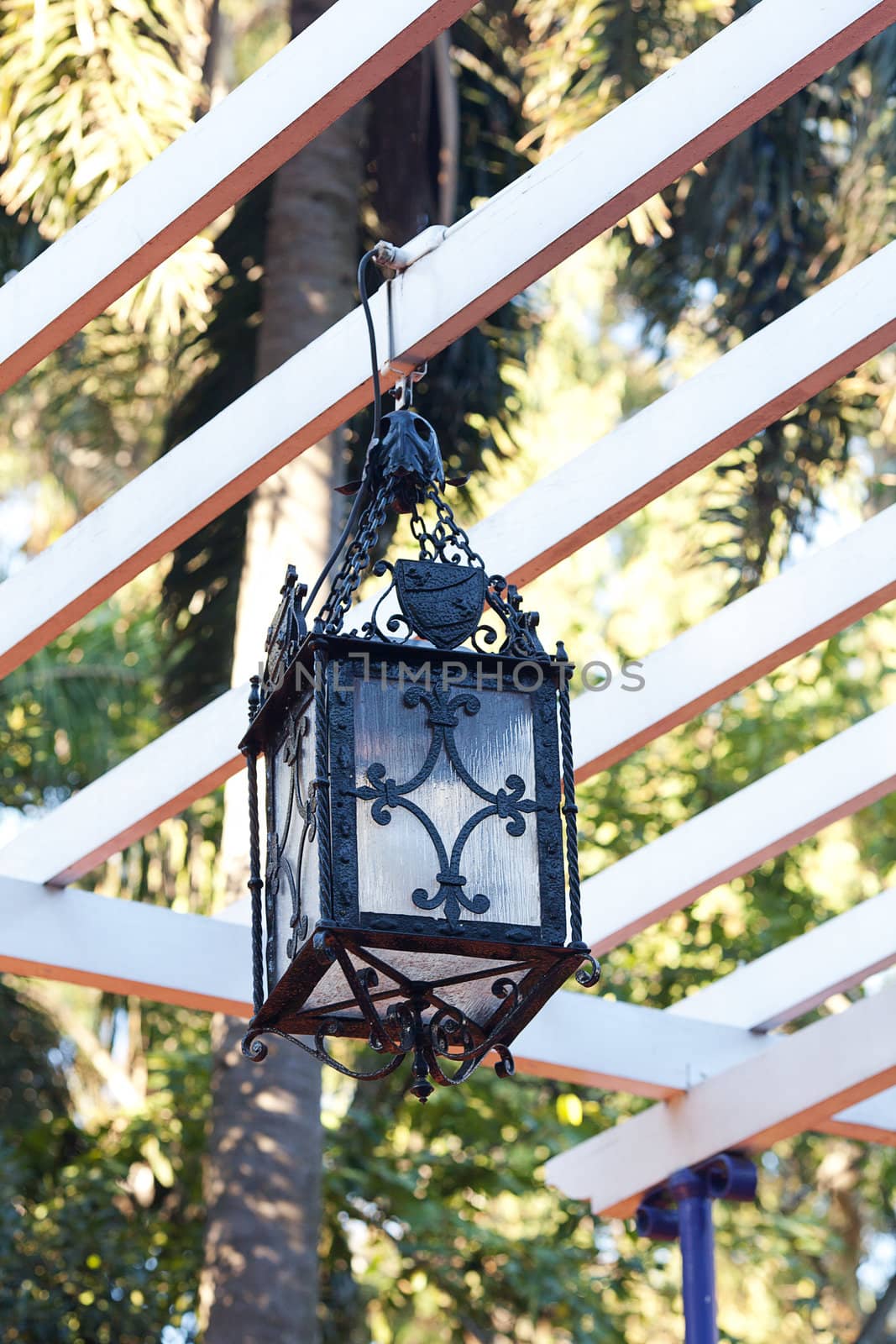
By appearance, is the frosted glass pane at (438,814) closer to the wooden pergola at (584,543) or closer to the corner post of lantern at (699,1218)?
the wooden pergola at (584,543)

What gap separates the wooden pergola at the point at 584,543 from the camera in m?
3.42

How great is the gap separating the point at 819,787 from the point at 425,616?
2189mm

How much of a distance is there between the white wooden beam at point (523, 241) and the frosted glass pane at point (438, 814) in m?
1.09

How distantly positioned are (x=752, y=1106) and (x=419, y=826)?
287 cm

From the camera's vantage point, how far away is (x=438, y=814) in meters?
2.58

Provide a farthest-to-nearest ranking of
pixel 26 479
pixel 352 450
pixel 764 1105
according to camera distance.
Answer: pixel 26 479, pixel 352 450, pixel 764 1105

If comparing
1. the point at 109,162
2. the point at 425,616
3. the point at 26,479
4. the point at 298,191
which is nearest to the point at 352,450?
the point at 298,191

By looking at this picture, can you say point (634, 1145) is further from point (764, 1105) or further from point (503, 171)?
point (503, 171)

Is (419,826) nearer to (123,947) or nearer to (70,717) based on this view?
(123,947)

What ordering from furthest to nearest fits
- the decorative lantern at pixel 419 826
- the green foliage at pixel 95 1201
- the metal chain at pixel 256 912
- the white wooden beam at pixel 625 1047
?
the green foliage at pixel 95 1201 < the white wooden beam at pixel 625 1047 < the metal chain at pixel 256 912 < the decorative lantern at pixel 419 826

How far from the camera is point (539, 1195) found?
9.20 metres

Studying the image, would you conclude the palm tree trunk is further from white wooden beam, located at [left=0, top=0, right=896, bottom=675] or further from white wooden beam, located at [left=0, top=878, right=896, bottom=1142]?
white wooden beam, located at [left=0, top=0, right=896, bottom=675]

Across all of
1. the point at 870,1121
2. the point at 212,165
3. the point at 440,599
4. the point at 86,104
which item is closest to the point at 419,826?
the point at 440,599

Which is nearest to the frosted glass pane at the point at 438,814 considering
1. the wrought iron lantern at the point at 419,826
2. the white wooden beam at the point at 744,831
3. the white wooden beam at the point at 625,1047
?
the wrought iron lantern at the point at 419,826
